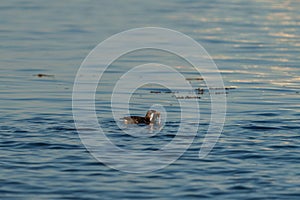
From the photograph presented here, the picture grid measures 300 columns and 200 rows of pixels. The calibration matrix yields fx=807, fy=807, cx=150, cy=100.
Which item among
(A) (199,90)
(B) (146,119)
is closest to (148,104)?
(A) (199,90)

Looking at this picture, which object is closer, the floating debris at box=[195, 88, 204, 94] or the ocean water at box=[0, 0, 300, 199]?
the ocean water at box=[0, 0, 300, 199]

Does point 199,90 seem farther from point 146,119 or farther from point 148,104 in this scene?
point 146,119

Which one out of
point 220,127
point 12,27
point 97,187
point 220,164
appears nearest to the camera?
point 97,187

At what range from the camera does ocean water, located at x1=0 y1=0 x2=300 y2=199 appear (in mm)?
9891

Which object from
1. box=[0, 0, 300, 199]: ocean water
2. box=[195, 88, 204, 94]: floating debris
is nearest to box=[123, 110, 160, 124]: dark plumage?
box=[0, 0, 300, 199]: ocean water

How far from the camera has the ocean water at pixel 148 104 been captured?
9891 mm

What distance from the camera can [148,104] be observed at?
15383 millimetres

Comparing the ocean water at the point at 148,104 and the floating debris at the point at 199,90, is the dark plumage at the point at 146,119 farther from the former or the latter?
the floating debris at the point at 199,90

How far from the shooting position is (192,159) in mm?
11055

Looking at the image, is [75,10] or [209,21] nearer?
[209,21]

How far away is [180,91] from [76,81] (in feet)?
7.78

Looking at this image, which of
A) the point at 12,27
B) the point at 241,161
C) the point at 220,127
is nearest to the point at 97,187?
the point at 241,161

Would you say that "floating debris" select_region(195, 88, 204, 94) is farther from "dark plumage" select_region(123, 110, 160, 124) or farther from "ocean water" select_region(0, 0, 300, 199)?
"dark plumage" select_region(123, 110, 160, 124)

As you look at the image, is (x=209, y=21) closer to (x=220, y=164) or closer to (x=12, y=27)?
(x=12, y=27)
